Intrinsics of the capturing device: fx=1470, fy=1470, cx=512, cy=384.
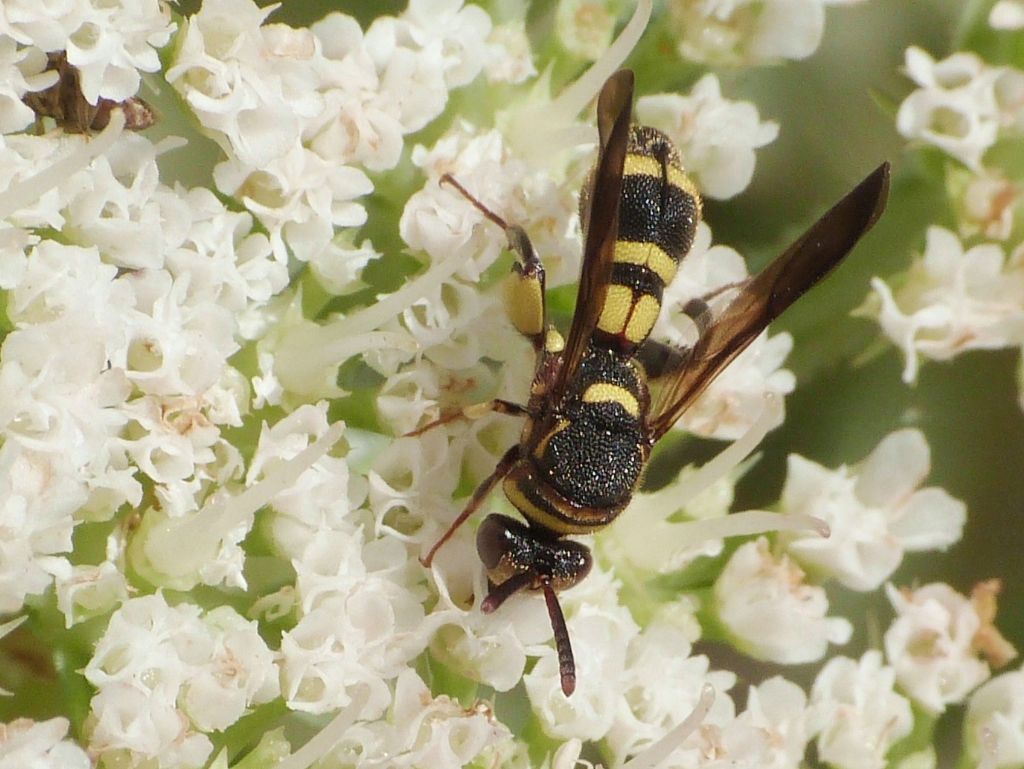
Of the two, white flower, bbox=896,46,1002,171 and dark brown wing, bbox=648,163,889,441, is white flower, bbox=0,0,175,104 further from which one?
white flower, bbox=896,46,1002,171

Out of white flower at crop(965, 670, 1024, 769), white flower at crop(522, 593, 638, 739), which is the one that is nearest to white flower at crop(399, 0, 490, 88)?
white flower at crop(522, 593, 638, 739)

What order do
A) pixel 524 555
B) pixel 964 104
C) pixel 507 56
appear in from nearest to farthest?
pixel 524 555 → pixel 507 56 → pixel 964 104

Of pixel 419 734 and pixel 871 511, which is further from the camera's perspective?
pixel 871 511

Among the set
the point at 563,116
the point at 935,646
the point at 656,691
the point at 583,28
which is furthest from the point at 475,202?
the point at 935,646

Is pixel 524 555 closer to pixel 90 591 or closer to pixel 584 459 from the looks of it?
pixel 584 459

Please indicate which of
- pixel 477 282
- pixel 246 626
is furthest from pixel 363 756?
pixel 477 282

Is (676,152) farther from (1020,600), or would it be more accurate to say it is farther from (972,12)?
(1020,600)

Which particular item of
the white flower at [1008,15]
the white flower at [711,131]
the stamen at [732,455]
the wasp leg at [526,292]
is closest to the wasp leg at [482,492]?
the wasp leg at [526,292]

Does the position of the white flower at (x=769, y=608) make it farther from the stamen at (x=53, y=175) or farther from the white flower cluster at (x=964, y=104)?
the stamen at (x=53, y=175)
